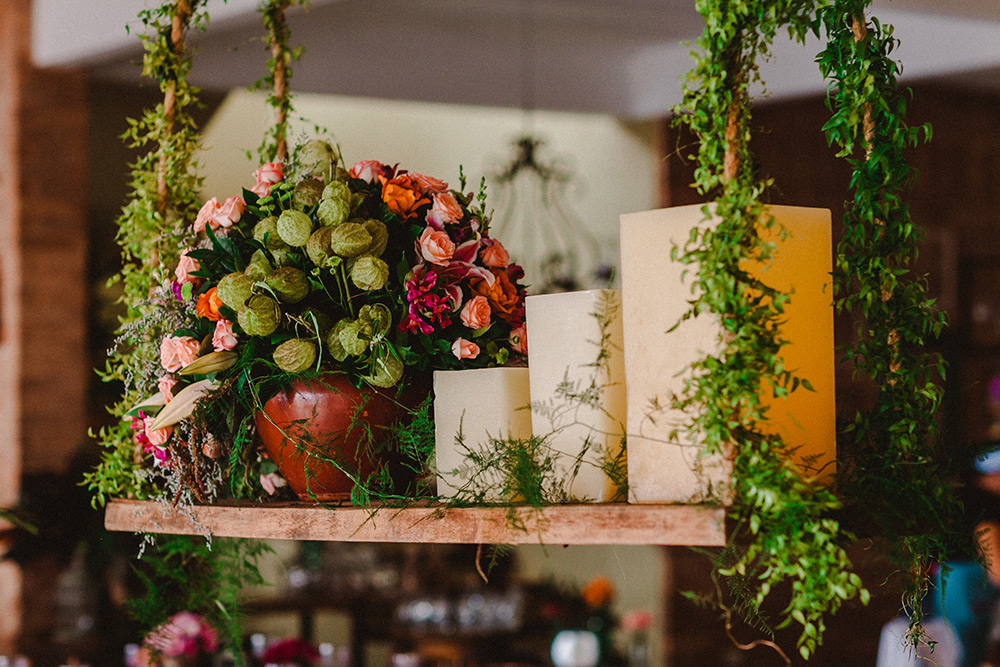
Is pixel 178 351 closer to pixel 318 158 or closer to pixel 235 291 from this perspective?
pixel 235 291

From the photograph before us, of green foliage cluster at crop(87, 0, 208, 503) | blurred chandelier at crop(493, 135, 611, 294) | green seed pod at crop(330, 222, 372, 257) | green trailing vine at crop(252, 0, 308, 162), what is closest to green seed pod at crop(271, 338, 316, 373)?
green seed pod at crop(330, 222, 372, 257)

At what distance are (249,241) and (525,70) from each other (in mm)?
3502

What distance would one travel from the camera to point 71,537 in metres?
3.44

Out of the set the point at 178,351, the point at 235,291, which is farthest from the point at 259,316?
the point at 178,351

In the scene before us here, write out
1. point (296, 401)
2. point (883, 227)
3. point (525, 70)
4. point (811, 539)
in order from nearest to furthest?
point (811, 539), point (883, 227), point (296, 401), point (525, 70)

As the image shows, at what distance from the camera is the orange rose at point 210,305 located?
1.13 m

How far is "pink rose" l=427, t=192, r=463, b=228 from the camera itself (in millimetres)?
1151

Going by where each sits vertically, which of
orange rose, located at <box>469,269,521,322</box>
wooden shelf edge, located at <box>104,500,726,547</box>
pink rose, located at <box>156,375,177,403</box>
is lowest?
wooden shelf edge, located at <box>104,500,726,547</box>

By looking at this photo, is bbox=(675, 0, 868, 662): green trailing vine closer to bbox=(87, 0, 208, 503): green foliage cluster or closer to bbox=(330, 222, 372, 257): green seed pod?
bbox=(330, 222, 372, 257): green seed pod

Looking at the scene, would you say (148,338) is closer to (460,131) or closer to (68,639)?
(68,639)

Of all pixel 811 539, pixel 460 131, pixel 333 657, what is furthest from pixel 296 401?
pixel 460 131

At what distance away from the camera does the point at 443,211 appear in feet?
3.77

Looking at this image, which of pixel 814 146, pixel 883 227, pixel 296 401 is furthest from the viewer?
pixel 814 146

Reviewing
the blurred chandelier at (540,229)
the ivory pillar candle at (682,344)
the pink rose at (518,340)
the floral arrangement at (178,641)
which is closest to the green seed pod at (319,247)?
the pink rose at (518,340)
